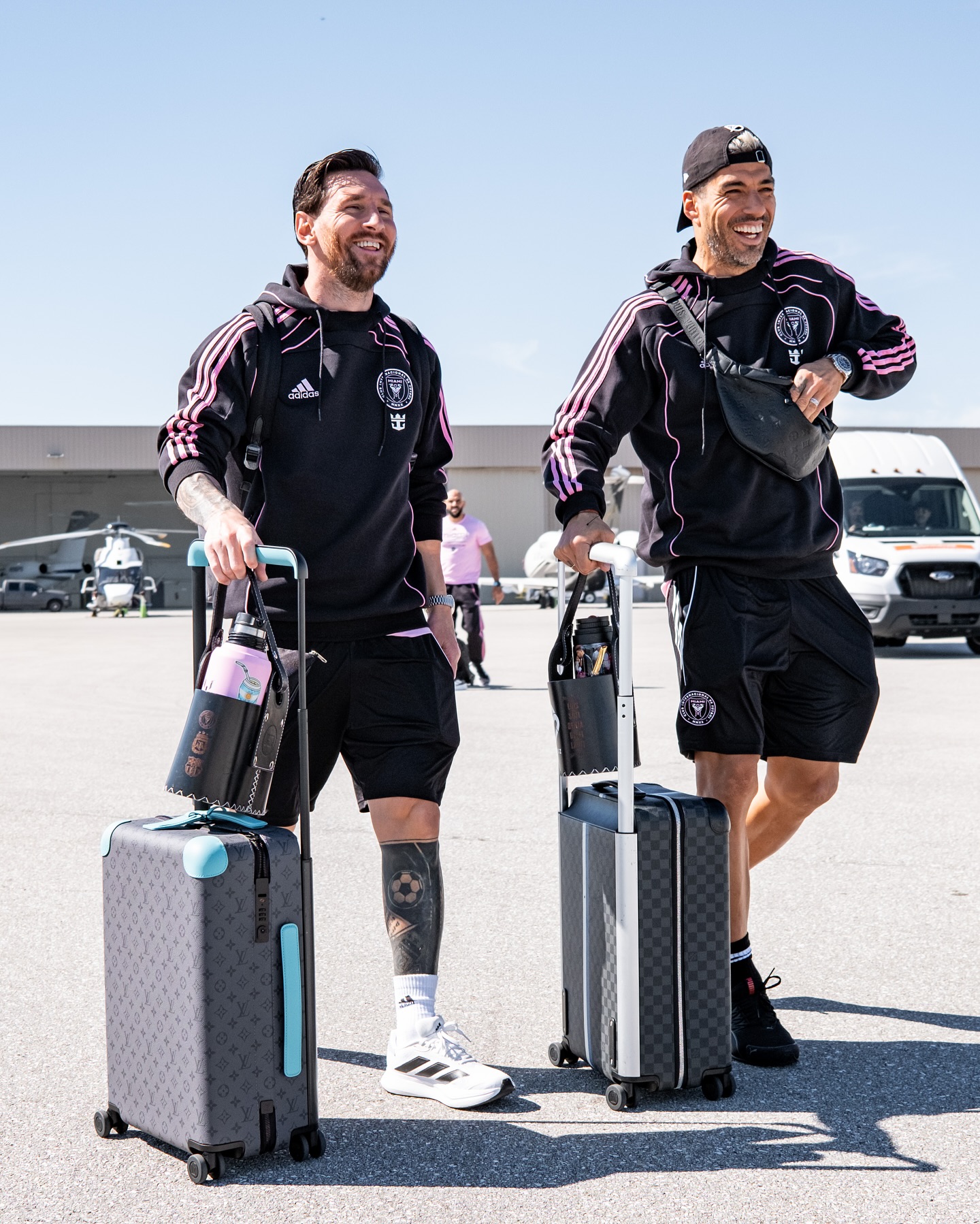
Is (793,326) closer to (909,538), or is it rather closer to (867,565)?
(867,565)

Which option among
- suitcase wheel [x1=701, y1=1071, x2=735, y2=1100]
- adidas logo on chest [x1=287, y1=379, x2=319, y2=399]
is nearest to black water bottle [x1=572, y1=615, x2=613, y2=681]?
adidas logo on chest [x1=287, y1=379, x2=319, y2=399]

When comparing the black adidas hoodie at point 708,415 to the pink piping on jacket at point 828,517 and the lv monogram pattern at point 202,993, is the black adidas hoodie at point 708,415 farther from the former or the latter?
the lv monogram pattern at point 202,993

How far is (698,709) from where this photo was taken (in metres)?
3.59

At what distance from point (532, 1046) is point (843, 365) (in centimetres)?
201

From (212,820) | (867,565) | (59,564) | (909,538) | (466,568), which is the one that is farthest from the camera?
(59,564)

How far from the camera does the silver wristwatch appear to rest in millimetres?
3631

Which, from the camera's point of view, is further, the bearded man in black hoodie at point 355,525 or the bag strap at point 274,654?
the bearded man in black hoodie at point 355,525

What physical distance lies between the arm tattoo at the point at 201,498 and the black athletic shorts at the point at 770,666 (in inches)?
50.7

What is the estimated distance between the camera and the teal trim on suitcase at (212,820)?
295cm

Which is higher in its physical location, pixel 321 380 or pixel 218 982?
pixel 321 380

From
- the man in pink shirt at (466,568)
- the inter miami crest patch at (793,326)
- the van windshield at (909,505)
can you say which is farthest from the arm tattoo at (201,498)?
the van windshield at (909,505)

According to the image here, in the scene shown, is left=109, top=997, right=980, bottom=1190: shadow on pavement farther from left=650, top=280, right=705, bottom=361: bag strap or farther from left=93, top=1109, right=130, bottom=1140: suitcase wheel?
left=650, top=280, right=705, bottom=361: bag strap

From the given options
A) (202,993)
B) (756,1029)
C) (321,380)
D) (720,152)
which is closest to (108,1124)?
(202,993)

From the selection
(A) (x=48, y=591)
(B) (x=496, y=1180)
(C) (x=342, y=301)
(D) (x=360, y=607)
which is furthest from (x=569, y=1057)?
(A) (x=48, y=591)
